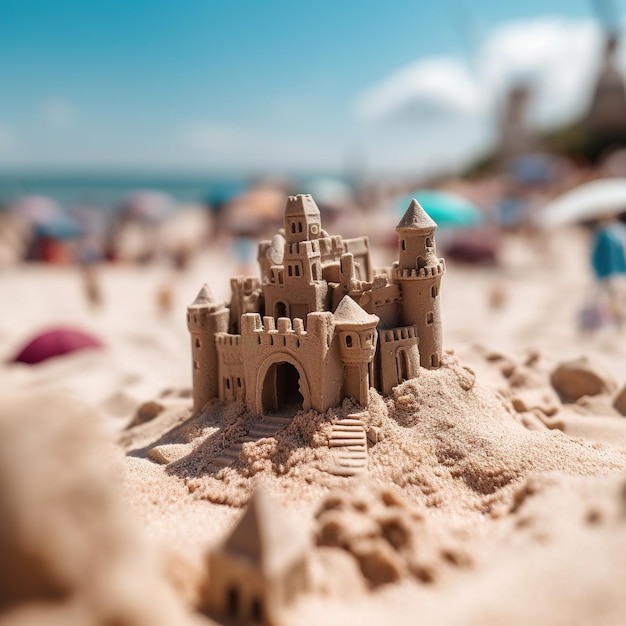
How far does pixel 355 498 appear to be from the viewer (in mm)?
10484

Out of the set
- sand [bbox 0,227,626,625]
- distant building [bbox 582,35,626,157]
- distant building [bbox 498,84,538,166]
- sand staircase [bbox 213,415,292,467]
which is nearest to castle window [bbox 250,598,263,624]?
sand [bbox 0,227,626,625]

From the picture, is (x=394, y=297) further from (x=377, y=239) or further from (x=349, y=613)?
(x=377, y=239)

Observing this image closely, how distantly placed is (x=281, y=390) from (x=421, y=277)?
3.77m

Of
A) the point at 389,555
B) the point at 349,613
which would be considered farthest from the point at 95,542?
the point at 389,555

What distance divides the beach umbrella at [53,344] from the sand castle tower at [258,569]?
57.0ft

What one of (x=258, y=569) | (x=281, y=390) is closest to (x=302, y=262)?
(x=281, y=390)

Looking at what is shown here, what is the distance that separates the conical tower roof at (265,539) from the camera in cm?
837

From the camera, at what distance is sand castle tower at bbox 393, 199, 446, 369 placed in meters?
13.9

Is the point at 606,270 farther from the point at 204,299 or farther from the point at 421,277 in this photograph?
the point at 204,299

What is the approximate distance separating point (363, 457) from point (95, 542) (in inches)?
221

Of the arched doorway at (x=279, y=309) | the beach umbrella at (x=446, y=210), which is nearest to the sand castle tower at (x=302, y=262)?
the arched doorway at (x=279, y=309)

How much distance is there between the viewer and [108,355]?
24.0m

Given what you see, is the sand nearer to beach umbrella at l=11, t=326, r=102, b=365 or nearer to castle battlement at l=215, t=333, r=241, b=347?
castle battlement at l=215, t=333, r=241, b=347

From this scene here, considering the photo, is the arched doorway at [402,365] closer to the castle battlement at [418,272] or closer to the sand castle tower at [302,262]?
the castle battlement at [418,272]
